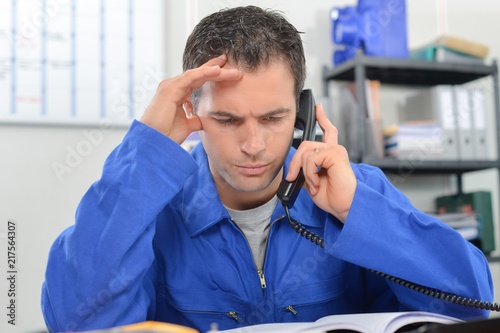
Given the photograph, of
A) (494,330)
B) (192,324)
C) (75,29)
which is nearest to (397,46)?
(75,29)

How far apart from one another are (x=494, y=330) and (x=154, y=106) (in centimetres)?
67

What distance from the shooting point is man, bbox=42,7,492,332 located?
92 centimetres

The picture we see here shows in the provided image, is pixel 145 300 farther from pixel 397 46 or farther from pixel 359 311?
pixel 397 46

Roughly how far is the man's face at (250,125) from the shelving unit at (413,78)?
122 centimetres

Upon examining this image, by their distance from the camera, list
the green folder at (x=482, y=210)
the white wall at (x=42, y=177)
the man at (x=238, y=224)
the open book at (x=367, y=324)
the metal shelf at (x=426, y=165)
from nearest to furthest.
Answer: the open book at (x=367, y=324) → the man at (x=238, y=224) → the white wall at (x=42, y=177) → the metal shelf at (x=426, y=165) → the green folder at (x=482, y=210)

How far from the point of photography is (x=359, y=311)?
1.13 meters

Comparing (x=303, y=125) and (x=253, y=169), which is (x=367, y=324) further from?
(x=303, y=125)

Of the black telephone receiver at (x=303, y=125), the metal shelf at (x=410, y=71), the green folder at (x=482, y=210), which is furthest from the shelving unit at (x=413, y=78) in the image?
the black telephone receiver at (x=303, y=125)

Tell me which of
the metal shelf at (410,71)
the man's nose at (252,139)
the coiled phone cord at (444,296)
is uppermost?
the metal shelf at (410,71)

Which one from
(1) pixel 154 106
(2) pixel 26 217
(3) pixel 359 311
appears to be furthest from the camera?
(2) pixel 26 217

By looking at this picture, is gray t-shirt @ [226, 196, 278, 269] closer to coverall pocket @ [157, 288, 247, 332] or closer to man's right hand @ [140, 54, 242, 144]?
coverall pocket @ [157, 288, 247, 332]

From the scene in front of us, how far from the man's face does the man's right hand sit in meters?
0.04

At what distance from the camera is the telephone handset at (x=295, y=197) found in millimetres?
930

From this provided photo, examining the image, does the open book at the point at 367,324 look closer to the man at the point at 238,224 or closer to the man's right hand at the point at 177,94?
the man at the point at 238,224
